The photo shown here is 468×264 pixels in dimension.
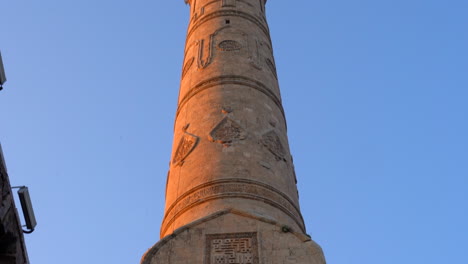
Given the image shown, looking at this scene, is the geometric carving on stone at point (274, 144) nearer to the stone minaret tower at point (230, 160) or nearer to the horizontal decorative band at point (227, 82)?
the stone minaret tower at point (230, 160)

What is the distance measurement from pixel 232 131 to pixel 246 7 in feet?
10.9

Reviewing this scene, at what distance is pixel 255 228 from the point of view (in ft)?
22.1

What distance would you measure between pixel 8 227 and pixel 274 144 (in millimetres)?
3227

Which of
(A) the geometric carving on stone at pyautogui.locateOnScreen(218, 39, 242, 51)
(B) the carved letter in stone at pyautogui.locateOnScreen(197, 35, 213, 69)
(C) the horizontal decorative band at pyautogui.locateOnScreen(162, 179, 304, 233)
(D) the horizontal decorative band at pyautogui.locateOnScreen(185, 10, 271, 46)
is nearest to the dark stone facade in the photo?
(C) the horizontal decorative band at pyautogui.locateOnScreen(162, 179, 304, 233)

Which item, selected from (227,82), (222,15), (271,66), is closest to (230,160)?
(227,82)

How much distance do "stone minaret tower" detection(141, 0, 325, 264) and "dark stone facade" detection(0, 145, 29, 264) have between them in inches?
59.2

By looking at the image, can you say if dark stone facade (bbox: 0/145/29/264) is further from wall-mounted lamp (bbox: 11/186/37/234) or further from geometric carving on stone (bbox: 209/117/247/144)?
geometric carving on stone (bbox: 209/117/247/144)

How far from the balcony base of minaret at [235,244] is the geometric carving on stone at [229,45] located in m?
3.34

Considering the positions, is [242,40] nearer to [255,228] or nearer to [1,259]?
[255,228]

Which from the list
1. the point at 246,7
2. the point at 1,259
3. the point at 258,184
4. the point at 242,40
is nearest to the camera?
the point at 1,259

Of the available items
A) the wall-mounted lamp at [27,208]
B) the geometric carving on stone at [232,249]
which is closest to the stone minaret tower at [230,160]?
the geometric carving on stone at [232,249]

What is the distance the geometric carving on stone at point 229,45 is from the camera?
376 inches

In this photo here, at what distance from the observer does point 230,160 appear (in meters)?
7.65

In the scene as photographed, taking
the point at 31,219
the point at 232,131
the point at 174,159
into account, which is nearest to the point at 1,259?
the point at 31,219
